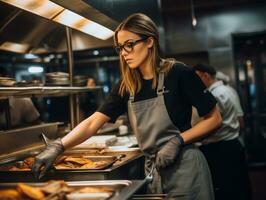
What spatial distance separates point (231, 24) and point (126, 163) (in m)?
4.67

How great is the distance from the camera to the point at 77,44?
5.57 meters

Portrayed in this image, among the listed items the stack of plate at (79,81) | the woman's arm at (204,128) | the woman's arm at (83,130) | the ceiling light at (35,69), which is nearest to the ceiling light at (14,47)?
the ceiling light at (35,69)

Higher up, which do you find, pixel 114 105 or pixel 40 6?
pixel 40 6

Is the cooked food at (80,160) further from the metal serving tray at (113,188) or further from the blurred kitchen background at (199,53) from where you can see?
the blurred kitchen background at (199,53)

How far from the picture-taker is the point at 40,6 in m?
2.48

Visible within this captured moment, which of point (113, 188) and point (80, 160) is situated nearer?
point (113, 188)

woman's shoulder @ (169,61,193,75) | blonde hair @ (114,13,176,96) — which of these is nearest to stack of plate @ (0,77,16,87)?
blonde hair @ (114,13,176,96)

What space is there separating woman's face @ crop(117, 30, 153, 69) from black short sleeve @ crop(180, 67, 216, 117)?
265 millimetres

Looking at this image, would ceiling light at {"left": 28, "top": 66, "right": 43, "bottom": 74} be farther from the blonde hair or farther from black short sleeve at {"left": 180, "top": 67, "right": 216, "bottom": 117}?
black short sleeve at {"left": 180, "top": 67, "right": 216, "bottom": 117}

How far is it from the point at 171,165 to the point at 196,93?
17.5 inches

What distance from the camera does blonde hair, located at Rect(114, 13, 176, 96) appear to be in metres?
2.29

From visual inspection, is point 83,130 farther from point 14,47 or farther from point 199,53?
point 199,53

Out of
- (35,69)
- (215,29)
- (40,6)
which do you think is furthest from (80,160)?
(215,29)

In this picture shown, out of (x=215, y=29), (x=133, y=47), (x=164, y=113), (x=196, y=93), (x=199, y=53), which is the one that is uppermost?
(x=215, y=29)
